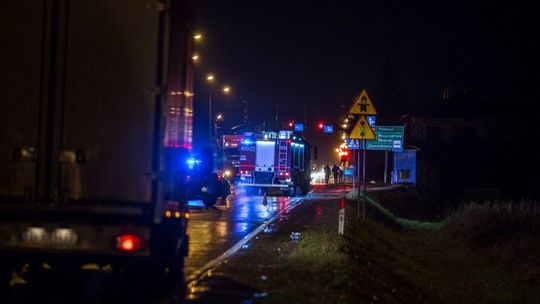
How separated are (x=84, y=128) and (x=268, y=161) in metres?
26.7

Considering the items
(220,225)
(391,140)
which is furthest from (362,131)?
(391,140)

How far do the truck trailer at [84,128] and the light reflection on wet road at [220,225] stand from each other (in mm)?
3360

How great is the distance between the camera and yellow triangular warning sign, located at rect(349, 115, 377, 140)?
1753cm

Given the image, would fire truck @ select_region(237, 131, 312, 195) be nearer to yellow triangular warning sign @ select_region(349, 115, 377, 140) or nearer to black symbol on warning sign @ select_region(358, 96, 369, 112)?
yellow triangular warning sign @ select_region(349, 115, 377, 140)

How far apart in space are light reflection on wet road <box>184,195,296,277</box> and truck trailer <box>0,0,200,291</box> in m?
3.36

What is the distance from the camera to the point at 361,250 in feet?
46.9

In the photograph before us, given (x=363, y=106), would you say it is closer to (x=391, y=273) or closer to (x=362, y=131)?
(x=362, y=131)

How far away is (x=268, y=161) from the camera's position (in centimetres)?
3450

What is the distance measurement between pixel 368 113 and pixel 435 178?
37459mm

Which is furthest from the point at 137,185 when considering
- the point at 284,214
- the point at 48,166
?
the point at 284,214

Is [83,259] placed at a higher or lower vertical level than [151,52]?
lower

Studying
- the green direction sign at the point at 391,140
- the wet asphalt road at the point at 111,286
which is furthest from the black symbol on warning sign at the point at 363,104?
the green direction sign at the point at 391,140

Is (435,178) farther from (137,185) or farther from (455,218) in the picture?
(137,185)

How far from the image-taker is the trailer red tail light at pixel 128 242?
7.81 metres
